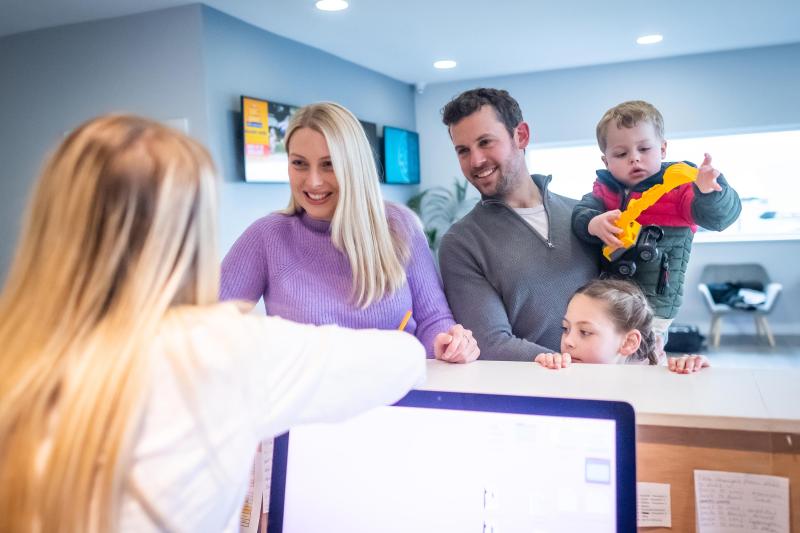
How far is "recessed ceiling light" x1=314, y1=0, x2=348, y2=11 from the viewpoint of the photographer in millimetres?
3841

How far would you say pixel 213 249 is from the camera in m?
0.64

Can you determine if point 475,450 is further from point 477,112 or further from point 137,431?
point 477,112

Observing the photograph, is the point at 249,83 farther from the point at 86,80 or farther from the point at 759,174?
the point at 759,174

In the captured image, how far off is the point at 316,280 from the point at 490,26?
359cm

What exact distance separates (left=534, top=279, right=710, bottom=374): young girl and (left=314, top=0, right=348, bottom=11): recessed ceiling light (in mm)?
2893

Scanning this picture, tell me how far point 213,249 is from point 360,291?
34.6 inches

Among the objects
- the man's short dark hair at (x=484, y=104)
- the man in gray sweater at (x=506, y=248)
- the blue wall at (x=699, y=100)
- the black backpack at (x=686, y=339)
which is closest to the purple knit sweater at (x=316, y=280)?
the man in gray sweater at (x=506, y=248)

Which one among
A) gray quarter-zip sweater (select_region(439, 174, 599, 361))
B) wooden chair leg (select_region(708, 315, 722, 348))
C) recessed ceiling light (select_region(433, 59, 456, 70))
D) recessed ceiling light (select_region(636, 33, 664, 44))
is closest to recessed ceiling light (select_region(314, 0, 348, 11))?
recessed ceiling light (select_region(433, 59, 456, 70))

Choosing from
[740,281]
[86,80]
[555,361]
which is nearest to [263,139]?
[86,80]

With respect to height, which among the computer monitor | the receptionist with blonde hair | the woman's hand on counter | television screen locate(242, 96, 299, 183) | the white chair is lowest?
the white chair

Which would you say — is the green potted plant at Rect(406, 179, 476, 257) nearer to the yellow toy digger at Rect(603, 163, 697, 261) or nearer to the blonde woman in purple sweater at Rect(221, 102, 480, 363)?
the yellow toy digger at Rect(603, 163, 697, 261)

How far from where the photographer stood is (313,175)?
159 cm

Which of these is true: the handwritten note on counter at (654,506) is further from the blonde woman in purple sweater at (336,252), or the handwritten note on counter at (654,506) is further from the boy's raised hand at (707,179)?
the boy's raised hand at (707,179)

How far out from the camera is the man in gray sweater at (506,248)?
1.70 meters
